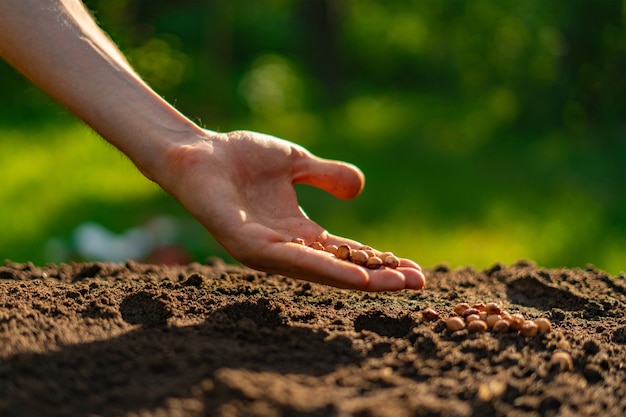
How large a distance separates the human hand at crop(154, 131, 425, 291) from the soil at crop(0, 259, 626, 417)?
0.12m

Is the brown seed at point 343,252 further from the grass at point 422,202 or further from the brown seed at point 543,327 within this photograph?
the grass at point 422,202

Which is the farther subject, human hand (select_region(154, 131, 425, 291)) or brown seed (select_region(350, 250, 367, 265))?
brown seed (select_region(350, 250, 367, 265))

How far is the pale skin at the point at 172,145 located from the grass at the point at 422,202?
76.5 inches

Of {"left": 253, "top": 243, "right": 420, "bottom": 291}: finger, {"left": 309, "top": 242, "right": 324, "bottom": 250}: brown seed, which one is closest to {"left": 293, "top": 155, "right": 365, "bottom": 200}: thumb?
{"left": 309, "top": 242, "right": 324, "bottom": 250}: brown seed

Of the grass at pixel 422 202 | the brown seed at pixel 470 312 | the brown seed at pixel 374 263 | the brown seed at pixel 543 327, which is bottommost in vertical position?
the brown seed at pixel 543 327

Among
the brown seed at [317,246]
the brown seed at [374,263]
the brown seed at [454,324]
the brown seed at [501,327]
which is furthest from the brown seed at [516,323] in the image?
the brown seed at [317,246]

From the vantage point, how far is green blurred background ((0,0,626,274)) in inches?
181

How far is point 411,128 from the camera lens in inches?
288

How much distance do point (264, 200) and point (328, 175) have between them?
0.26 meters

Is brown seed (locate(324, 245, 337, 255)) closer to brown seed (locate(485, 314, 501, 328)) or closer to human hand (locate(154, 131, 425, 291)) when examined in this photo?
human hand (locate(154, 131, 425, 291))

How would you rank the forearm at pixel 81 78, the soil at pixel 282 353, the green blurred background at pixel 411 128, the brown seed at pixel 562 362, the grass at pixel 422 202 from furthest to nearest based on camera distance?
1. the green blurred background at pixel 411 128
2. the grass at pixel 422 202
3. the forearm at pixel 81 78
4. the brown seed at pixel 562 362
5. the soil at pixel 282 353

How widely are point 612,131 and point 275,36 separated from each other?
6.11m

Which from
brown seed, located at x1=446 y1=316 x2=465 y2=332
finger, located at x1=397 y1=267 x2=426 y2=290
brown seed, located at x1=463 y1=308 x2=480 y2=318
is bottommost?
brown seed, located at x1=446 y1=316 x2=465 y2=332

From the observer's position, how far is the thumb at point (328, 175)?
104 inches
